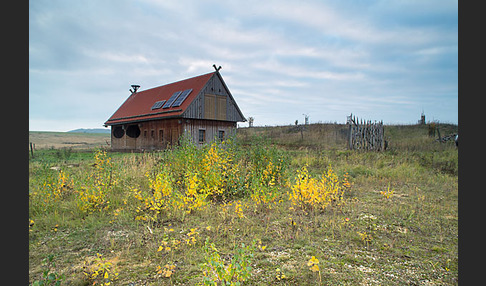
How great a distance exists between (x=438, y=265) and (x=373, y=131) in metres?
13.3

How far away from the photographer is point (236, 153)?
25.0 ft

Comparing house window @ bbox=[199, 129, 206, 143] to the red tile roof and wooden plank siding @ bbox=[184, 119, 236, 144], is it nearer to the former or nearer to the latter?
wooden plank siding @ bbox=[184, 119, 236, 144]

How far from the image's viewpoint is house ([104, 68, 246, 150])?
61.7ft

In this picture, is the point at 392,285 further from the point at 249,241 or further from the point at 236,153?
the point at 236,153

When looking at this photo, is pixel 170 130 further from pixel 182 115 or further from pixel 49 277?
pixel 49 277

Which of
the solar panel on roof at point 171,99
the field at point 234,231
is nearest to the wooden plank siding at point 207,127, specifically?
the solar panel on roof at point 171,99

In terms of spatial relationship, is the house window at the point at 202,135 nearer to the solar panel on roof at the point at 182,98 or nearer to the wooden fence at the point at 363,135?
the solar panel on roof at the point at 182,98

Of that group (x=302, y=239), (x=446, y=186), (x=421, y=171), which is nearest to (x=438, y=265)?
(x=302, y=239)

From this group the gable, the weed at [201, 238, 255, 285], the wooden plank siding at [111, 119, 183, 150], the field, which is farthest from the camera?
the wooden plank siding at [111, 119, 183, 150]

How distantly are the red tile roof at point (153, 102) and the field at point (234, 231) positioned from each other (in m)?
11.4

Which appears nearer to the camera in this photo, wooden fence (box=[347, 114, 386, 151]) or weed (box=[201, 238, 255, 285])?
weed (box=[201, 238, 255, 285])

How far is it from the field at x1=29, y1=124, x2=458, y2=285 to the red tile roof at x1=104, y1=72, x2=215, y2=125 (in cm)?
1136

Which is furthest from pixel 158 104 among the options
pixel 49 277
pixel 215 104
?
pixel 49 277

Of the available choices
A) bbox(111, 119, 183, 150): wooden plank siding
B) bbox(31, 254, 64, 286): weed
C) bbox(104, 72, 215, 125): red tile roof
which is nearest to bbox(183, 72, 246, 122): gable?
bbox(104, 72, 215, 125): red tile roof
